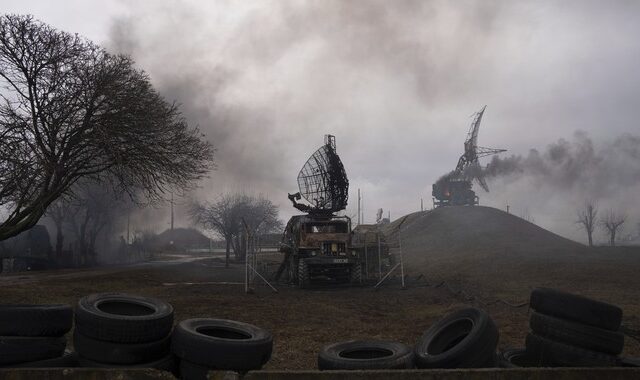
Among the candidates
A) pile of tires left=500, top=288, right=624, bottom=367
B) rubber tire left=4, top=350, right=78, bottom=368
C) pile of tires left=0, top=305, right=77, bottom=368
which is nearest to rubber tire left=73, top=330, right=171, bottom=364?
rubber tire left=4, top=350, right=78, bottom=368

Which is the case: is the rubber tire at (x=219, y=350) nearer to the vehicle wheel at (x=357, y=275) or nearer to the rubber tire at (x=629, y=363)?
the rubber tire at (x=629, y=363)

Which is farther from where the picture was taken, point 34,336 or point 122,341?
point 34,336

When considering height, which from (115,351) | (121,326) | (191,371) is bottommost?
(191,371)

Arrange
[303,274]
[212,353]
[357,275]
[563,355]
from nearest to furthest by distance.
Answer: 1. [212,353]
2. [563,355]
3. [303,274]
4. [357,275]

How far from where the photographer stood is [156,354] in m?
5.04

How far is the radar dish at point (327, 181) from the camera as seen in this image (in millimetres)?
22188

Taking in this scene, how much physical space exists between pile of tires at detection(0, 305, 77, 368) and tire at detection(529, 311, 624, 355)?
17.0 ft

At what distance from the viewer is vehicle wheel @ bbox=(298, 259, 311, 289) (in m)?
18.5

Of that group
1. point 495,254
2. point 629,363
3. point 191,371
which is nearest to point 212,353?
point 191,371

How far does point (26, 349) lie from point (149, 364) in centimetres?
127

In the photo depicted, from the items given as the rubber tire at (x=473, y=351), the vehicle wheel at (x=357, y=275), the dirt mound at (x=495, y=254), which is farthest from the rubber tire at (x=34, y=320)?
the vehicle wheel at (x=357, y=275)

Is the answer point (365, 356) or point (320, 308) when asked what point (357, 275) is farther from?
point (365, 356)

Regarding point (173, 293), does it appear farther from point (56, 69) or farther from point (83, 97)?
point (56, 69)

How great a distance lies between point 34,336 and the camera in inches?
201
